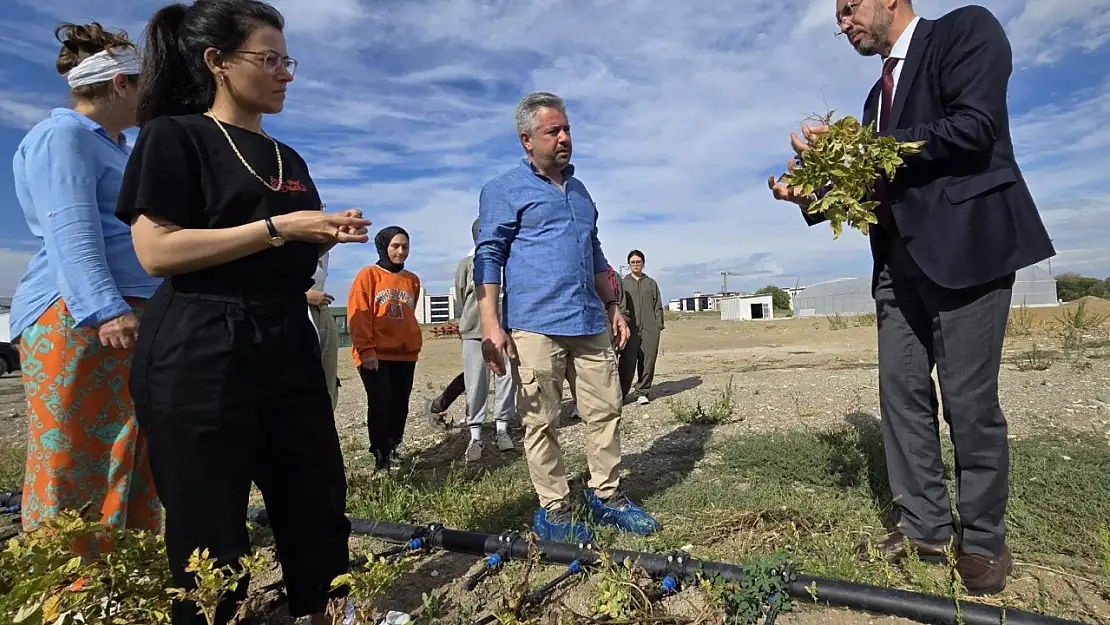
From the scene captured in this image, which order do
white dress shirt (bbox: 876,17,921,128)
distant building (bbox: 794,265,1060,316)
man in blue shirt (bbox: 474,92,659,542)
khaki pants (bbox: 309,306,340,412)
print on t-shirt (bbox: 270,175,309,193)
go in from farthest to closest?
distant building (bbox: 794,265,1060,316) < khaki pants (bbox: 309,306,340,412) < man in blue shirt (bbox: 474,92,659,542) < white dress shirt (bbox: 876,17,921,128) < print on t-shirt (bbox: 270,175,309,193)

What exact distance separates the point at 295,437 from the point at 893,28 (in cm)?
257

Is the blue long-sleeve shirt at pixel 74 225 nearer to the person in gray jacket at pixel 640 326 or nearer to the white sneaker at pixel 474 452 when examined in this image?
the white sneaker at pixel 474 452

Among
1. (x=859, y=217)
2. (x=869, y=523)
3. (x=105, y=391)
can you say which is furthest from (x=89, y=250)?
(x=869, y=523)

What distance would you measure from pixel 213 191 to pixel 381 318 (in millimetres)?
2937

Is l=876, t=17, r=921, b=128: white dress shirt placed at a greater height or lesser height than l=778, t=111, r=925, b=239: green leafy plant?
greater

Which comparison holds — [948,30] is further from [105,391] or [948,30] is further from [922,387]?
[105,391]

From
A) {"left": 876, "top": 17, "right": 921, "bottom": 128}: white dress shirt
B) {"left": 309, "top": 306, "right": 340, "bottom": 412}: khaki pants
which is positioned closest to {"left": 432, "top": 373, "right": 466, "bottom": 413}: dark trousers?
{"left": 309, "top": 306, "right": 340, "bottom": 412}: khaki pants

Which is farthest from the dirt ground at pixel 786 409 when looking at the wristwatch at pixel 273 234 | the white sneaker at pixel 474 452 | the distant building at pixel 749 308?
the distant building at pixel 749 308

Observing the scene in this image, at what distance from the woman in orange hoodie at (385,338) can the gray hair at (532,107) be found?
77.3 inches

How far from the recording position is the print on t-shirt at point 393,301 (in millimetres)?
4703

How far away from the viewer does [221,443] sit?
1744mm

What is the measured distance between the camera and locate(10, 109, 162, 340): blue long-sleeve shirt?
2.04 meters

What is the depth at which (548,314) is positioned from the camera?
311 cm

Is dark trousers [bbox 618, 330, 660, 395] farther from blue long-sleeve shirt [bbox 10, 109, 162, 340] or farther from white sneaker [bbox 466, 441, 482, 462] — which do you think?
blue long-sleeve shirt [bbox 10, 109, 162, 340]
